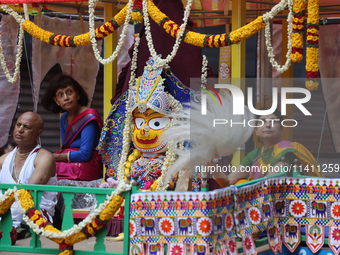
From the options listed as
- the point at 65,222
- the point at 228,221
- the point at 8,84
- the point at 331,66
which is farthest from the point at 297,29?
the point at 8,84

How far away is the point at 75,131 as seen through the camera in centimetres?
479

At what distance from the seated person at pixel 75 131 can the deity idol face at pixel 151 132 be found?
0.79 metres

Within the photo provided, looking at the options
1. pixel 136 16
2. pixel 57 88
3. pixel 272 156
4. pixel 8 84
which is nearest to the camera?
pixel 272 156

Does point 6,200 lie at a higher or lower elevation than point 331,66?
lower

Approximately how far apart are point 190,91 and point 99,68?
10.8 ft

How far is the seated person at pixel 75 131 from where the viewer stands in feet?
15.3

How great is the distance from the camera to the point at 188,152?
3072mm

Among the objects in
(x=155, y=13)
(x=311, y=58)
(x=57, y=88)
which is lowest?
(x=57, y=88)

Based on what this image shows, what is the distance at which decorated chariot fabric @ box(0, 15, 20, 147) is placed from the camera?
21.5ft

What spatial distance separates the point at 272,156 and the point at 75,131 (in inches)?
82.3

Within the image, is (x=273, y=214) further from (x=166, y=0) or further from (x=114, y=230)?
(x=166, y=0)

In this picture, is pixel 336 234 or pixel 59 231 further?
pixel 336 234

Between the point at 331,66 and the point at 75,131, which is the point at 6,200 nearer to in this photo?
the point at 75,131

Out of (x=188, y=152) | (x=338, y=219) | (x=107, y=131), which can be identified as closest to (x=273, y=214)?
(x=338, y=219)
